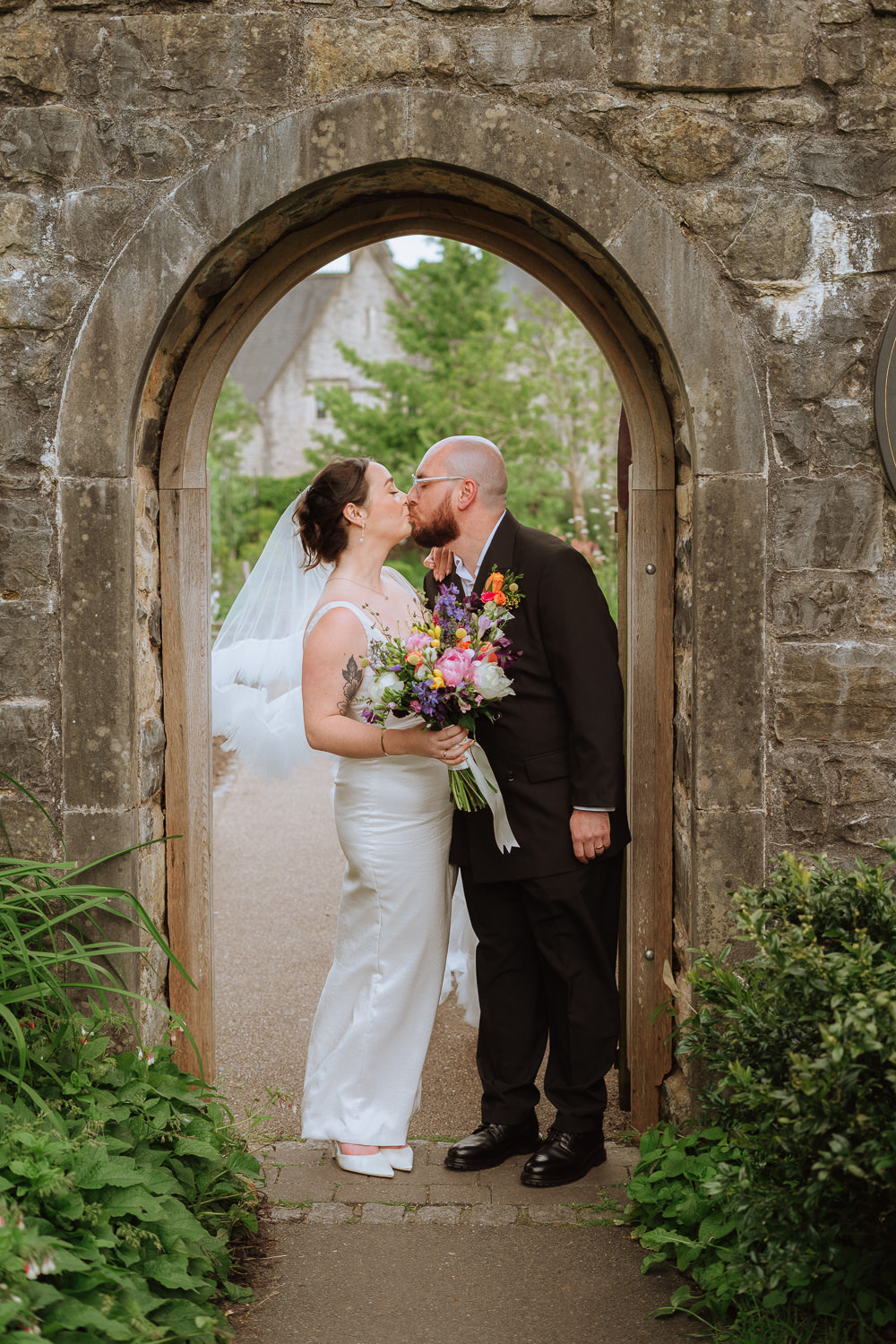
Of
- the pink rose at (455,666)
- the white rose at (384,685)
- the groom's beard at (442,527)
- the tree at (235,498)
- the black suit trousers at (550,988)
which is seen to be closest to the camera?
the pink rose at (455,666)

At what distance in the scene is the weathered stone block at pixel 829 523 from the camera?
3293 mm

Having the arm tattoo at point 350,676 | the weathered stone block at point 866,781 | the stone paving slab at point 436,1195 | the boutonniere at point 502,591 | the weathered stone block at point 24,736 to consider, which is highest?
the boutonniere at point 502,591

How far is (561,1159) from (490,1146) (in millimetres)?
256

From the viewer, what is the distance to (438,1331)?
111 inches

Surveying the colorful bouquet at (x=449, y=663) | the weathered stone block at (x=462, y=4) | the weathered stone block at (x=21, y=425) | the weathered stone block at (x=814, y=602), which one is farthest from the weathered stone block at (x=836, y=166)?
the weathered stone block at (x=21, y=425)

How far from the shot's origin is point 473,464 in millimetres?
3652

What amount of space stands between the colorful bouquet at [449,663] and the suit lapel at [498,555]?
22cm

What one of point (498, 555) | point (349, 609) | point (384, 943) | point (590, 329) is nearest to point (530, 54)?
point (590, 329)

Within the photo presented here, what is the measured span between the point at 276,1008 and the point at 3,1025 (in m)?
2.46

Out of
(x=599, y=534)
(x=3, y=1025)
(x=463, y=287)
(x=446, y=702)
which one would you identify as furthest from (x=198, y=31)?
(x=463, y=287)

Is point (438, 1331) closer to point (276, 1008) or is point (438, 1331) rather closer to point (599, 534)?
point (276, 1008)

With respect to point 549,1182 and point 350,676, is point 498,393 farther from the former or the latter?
point 549,1182

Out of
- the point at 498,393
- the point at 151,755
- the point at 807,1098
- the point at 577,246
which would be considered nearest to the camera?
the point at 807,1098

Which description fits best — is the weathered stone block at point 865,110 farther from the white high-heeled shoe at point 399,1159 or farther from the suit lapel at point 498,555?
the white high-heeled shoe at point 399,1159
